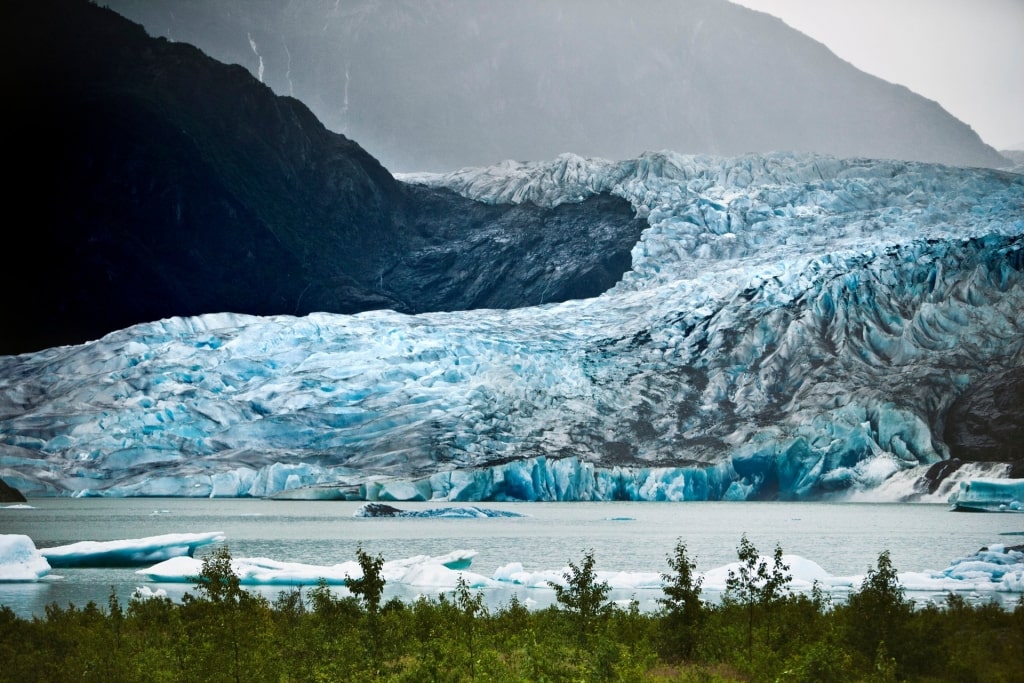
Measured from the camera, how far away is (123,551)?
2619 centimetres

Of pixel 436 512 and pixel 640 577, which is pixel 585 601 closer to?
pixel 640 577

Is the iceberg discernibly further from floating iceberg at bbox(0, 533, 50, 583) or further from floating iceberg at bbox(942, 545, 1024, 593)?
floating iceberg at bbox(0, 533, 50, 583)

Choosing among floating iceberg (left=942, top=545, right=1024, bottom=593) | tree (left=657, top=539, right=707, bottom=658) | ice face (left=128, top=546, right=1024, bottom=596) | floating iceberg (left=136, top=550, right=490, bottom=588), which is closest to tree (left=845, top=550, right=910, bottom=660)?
tree (left=657, top=539, right=707, bottom=658)

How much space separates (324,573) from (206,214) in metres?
69.5

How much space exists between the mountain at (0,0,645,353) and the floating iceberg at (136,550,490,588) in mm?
56440

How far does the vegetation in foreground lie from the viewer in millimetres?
11680

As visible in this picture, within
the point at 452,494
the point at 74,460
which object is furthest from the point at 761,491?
the point at 74,460

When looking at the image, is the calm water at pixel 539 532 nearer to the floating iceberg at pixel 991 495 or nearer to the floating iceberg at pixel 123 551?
the floating iceberg at pixel 123 551

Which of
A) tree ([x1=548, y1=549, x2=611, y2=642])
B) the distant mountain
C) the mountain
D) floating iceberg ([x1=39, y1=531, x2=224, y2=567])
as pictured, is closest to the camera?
tree ([x1=548, y1=549, x2=611, y2=642])

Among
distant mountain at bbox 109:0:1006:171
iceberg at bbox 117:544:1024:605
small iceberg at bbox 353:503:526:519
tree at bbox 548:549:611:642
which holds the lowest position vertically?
iceberg at bbox 117:544:1024:605

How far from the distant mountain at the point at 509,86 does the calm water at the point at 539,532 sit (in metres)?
60.2

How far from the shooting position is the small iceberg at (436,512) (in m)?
41.3

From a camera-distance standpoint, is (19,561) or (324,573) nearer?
(324,573)

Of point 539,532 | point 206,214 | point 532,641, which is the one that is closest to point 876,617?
point 532,641
